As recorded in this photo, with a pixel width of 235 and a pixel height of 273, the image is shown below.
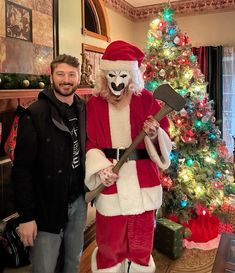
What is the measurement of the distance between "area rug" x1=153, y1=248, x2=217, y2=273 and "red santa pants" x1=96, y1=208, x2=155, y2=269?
75 centimetres

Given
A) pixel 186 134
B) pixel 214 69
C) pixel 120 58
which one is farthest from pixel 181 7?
pixel 120 58

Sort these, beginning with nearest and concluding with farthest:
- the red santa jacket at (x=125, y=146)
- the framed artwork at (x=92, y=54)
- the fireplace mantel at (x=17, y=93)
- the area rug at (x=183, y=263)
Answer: the red santa jacket at (x=125, y=146) < the fireplace mantel at (x=17, y=93) < the area rug at (x=183, y=263) < the framed artwork at (x=92, y=54)

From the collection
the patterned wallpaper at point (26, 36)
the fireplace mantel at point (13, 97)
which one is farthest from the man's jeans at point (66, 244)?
the patterned wallpaper at point (26, 36)

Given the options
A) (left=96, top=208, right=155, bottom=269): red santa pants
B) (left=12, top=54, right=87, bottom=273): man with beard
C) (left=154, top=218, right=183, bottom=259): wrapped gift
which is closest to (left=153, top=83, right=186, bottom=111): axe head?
(left=12, top=54, right=87, bottom=273): man with beard

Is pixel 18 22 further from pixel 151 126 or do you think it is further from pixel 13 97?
pixel 151 126

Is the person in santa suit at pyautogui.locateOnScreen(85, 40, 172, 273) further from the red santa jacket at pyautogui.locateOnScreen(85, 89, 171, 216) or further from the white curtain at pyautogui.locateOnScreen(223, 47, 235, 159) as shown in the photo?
the white curtain at pyautogui.locateOnScreen(223, 47, 235, 159)

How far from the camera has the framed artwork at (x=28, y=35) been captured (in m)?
2.13

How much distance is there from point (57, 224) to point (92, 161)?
33 cm

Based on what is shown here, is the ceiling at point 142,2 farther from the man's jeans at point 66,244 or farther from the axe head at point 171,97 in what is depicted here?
the man's jeans at point 66,244

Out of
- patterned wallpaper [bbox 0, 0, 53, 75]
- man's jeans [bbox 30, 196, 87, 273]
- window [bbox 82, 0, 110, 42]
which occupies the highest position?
window [bbox 82, 0, 110, 42]

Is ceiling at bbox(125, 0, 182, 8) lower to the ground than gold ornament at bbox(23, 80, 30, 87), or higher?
higher

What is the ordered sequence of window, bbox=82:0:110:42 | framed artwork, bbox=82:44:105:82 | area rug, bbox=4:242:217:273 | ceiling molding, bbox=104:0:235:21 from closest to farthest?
area rug, bbox=4:242:217:273 < framed artwork, bbox=82:44:105:82 < window, bbox=82:0:110:42 < ceiling molding, bbox=104:0:235:21

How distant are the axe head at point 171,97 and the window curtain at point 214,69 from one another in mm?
3407

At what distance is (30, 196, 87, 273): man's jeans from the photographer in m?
1.33
